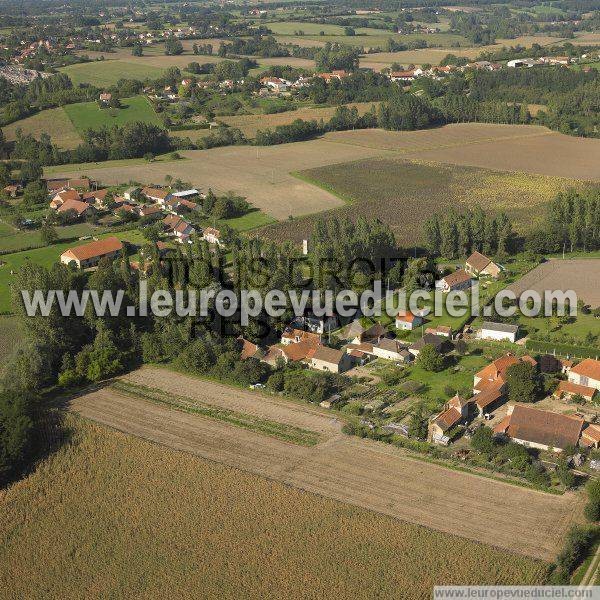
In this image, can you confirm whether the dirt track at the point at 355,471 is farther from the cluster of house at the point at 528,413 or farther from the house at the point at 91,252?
the house at the point at 91,252

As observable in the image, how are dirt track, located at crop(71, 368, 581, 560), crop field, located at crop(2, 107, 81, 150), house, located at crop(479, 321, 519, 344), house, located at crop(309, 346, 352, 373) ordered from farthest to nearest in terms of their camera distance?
crop field, located at crop(2, 107, 81, 150) < house, located at crop(479, 321, 519, 344) < house, located at crop(309, 346, 352, 373) < dirt track, located at crop(71, 368, 581, 560)

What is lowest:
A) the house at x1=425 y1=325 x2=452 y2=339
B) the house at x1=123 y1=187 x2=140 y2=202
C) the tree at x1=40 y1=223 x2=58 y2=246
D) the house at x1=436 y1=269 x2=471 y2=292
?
the house at x1=425 y1=325 x2=452 y2=339

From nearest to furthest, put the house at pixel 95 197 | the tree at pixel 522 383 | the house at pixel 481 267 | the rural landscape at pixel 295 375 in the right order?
the rural landscape at pixel 295 375
the tree at pixel 522 383
the house at pixel 481 267
the house at pixel 95 197

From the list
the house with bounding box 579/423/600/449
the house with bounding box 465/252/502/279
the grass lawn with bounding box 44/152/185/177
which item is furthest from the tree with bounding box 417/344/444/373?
the grass lawn with bounding box 44/152/185/177

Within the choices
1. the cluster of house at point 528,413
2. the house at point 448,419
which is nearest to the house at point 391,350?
the cluster of house at point 528,413

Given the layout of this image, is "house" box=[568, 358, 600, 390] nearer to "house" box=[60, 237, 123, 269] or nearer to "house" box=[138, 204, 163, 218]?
"house" box=[60, 237, 123, 269]

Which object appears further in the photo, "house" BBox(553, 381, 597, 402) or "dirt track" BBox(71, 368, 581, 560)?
"house" BBox(553, 381, 597, 402)

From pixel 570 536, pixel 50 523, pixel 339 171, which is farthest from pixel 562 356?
pixel 339 171
